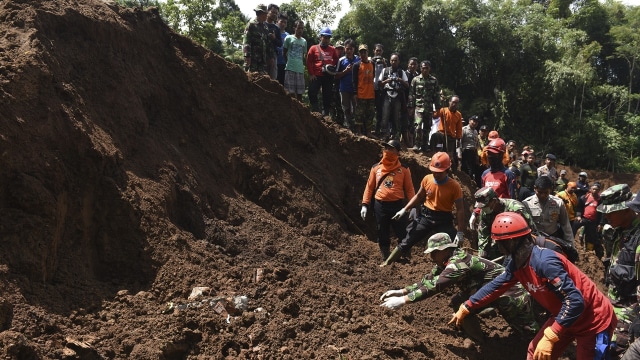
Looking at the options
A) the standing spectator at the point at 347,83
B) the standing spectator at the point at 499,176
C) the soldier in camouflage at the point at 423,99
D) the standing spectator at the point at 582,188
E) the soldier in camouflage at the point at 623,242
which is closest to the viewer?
the soldier in camouflage at the point at 623,242

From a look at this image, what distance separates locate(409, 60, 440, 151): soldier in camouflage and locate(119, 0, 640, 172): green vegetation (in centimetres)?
1076

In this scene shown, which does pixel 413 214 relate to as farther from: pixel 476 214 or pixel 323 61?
pixel 323 61

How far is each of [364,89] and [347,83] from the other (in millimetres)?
369

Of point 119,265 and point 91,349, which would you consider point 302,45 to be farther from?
point 91,349

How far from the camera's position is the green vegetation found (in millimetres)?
21688

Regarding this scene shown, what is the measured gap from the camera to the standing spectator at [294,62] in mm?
9734

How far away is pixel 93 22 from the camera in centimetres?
641

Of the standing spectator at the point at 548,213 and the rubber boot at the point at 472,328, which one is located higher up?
the standing spectator at the point at 548,213

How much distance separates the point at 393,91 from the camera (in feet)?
34.2

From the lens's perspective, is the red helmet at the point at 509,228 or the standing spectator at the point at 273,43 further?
the standing spectator at the point at 273,43

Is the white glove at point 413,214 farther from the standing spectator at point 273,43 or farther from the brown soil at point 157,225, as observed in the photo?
the standing spectator at point 273,43

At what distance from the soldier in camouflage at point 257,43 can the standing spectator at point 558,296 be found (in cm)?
586

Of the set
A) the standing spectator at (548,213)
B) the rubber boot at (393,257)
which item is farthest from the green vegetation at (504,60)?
the standing spectator at (548,213)

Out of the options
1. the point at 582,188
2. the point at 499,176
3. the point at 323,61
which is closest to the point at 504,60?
the point at 582,188
